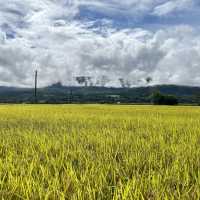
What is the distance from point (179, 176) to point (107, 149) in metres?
2.27

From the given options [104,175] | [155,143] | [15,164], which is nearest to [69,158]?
[15,164]

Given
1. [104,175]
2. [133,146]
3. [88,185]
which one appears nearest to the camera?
[88,185]

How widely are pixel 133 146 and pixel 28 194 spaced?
352 cm

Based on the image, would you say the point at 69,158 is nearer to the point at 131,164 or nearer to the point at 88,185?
the point at 131,164

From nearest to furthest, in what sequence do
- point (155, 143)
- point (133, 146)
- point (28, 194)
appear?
point (28, 194) < point (133, 146) < point (155, 143)

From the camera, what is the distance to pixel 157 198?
9.73 feet

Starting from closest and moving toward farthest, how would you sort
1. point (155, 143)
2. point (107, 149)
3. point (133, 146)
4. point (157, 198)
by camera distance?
point (157, 198)
point (107, 149)
point (133, 146)
point (155, 143)

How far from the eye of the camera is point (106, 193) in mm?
3354

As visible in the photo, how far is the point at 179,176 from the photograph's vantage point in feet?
12.9

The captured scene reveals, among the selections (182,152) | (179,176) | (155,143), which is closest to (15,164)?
(179,176)

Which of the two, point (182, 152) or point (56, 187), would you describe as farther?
point (182, 152)

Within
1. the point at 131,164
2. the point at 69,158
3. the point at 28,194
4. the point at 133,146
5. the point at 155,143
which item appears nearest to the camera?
the point at 28,194

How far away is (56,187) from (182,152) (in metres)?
2.77

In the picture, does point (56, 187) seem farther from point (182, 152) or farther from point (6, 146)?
point (6, 146)
